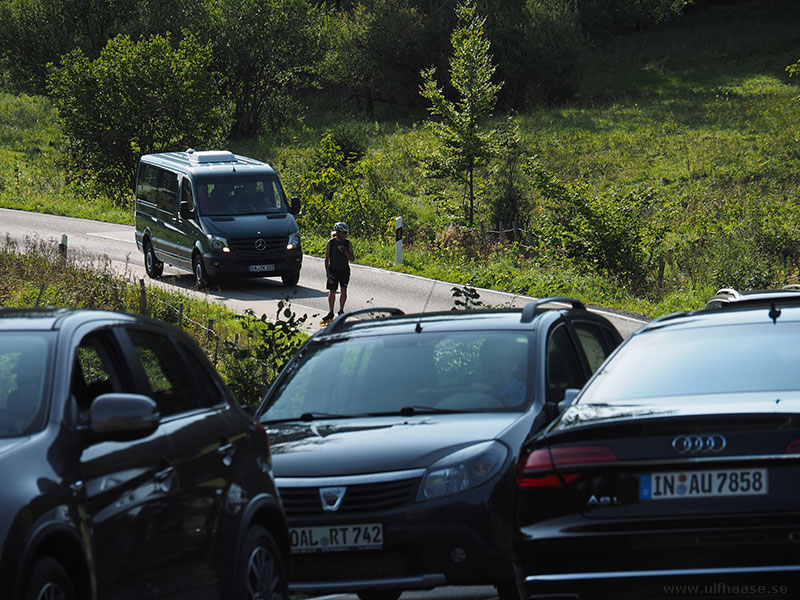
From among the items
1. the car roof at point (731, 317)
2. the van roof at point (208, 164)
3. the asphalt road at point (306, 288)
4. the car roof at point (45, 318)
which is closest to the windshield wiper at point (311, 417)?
the car roof at point (731, 317)

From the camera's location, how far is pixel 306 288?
2722 centimetres

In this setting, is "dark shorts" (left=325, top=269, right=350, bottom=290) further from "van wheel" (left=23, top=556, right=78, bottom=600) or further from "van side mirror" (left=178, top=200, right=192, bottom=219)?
"van wheel" (left=23, top=556, right=78, bottom=600)

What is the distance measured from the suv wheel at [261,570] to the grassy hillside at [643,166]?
19.8 metres

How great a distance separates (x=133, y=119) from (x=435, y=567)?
119 feet

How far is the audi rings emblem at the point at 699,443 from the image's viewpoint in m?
4.76

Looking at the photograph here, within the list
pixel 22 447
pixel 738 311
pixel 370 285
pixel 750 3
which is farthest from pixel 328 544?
pixel 750 3

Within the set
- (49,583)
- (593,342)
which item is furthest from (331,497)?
(593,342)

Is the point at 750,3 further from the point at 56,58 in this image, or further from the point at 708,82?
the point at 56,58

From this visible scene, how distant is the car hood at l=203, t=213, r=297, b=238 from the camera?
2605 centimetres

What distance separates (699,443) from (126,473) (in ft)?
7.02

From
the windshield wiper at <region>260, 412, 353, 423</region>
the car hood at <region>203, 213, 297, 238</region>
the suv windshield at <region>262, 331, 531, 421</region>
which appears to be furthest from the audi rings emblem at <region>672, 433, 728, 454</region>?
the car hood at <region>203, 213, 297, 238</region>

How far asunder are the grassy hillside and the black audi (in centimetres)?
2027

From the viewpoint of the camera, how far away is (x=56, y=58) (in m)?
65.7

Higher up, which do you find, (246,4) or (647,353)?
(246,4)
